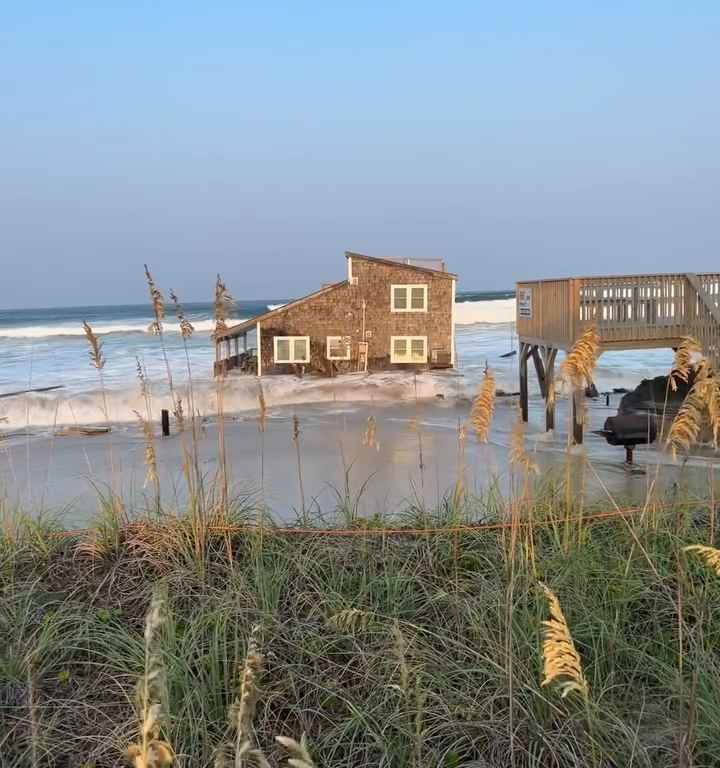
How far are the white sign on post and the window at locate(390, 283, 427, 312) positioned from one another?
44.6 ft

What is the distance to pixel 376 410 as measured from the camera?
1748cm

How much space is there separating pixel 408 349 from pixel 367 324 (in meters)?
1.77

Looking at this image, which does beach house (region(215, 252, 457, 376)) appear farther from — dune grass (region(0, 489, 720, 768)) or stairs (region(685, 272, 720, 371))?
dune grass (region(0, 489, 720, 768))

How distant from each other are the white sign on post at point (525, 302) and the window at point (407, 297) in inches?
536

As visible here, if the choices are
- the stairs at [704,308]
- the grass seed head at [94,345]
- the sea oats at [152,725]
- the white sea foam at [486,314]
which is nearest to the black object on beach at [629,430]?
the stairs at [704,308]

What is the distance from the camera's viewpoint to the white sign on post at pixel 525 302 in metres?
14.1

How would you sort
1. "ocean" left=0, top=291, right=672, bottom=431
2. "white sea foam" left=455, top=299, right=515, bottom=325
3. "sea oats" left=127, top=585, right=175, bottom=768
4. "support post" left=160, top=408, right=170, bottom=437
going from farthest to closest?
"white sea foam" left=455, top=299, right=515, bottom=325, "ocean" left=0, top=291, right=672, bottom=431, "support post" left=160, top=408, right=170, bottom=437, "sea oats" left=127, top=585, right=175, bottom=768

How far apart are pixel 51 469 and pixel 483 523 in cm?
738

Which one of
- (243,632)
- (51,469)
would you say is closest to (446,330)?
(51,469)

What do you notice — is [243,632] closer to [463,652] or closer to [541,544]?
[463,652]

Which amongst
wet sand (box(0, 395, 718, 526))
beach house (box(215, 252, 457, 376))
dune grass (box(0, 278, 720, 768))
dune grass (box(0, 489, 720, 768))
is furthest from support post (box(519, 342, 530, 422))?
beach house (box(215, 252, 457, 376))

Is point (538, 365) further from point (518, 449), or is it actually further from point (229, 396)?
point (518, 449)

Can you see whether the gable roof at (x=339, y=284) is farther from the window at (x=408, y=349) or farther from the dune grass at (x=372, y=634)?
the dune grass at (x=372, y=634)

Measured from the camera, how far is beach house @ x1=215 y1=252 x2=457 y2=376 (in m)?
27.9
